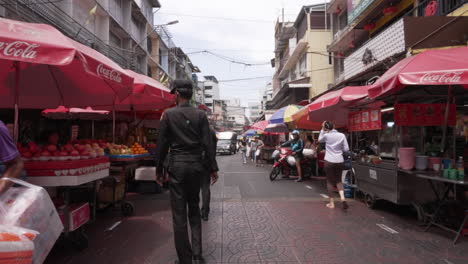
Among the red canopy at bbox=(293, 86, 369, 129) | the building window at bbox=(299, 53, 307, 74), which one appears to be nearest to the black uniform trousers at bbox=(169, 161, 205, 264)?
the red canopy at bbox=(293, 86, 369, 129)

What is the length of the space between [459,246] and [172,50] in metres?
38.3

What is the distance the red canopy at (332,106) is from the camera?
712 cm

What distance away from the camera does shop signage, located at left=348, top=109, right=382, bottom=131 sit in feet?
20.9

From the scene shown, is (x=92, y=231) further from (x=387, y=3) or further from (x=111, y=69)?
(x=387, y=3)

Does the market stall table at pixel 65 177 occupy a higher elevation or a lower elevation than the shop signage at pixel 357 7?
lower

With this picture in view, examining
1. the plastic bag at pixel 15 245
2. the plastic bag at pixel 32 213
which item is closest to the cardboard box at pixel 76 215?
the plastic bag at pixel 32 213

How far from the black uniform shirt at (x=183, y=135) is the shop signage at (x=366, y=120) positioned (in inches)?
173

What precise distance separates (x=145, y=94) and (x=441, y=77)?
5295 millimetres

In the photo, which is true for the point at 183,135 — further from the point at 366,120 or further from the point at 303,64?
the point at 303,64

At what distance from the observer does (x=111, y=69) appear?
14.4 feet

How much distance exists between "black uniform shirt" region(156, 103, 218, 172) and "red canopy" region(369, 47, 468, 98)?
130 inches

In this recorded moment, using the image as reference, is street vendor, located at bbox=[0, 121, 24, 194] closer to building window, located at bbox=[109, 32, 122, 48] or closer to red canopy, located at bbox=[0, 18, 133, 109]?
red canopy, located at bbox=[0, 18, 133, 109]

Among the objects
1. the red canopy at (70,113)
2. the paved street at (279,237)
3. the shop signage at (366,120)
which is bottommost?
the paved street at (279,237)

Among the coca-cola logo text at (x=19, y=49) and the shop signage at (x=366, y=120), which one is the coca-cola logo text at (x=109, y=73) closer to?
the coca-cola logo text at (x=19, y=49)
